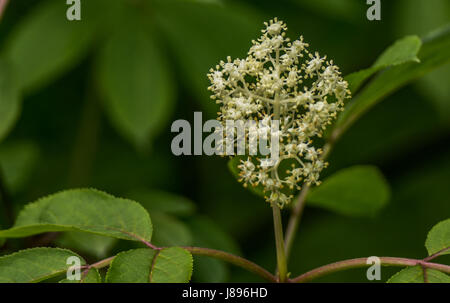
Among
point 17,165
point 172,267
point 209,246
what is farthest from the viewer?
point 17,165

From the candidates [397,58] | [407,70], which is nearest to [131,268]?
[397,58]

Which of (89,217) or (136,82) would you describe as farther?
(136,82)

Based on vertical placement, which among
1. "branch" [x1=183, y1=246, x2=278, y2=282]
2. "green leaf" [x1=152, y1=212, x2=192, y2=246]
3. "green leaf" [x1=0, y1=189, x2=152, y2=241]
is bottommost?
"branch" [x1=183, y1=246, x2=278, y2=282]

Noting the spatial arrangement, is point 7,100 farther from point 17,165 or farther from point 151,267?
point 151,267

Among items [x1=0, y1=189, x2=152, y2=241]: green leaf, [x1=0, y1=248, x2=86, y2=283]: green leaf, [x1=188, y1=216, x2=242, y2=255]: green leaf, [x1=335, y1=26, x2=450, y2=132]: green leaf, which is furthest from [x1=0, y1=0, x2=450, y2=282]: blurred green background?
[x1=335, y1=26, x2=450, y2=132]: green leaf

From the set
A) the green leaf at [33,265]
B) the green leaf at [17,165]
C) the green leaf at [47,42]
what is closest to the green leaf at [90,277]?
the green leaf at [33,265]

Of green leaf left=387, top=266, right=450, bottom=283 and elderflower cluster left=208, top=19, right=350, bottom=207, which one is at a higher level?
elderflower cluster left=208, top=19, right=350, bottom=207

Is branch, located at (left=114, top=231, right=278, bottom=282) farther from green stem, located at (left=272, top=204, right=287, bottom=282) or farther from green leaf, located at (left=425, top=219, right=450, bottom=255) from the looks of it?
green leaf, located at (left=425, top=219, right=450, bottom=255)
